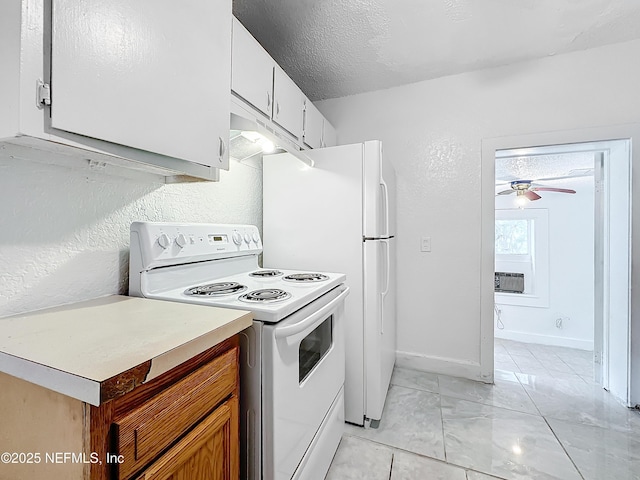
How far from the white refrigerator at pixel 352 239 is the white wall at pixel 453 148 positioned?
676 mm

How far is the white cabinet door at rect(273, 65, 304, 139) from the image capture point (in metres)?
1.61

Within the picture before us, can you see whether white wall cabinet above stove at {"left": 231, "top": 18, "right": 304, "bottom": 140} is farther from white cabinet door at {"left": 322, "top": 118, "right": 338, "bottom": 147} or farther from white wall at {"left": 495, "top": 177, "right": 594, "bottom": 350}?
white wall at {"left": 495, "top": 177, "right": 594, "bottom": 350}

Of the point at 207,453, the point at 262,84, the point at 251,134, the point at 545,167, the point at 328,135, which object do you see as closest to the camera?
the point at 207,453

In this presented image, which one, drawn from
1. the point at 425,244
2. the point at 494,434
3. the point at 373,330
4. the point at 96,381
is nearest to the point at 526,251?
the point at 425,244

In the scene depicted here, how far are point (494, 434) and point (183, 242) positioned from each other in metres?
1.97

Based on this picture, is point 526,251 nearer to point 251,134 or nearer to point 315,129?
point 315,129

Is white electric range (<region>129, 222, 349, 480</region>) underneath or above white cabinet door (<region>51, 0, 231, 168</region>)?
underneath

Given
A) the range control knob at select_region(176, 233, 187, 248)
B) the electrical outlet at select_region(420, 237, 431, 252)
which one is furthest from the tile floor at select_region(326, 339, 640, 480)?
the range control knob at select_region(176, 233, 187, 248)

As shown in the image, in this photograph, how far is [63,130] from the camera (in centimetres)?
65

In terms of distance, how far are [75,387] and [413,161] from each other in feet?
8.13

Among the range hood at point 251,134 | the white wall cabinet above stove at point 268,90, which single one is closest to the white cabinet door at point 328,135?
the white wall cabinet above stove at point 268,90

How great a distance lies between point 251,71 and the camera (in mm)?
1375

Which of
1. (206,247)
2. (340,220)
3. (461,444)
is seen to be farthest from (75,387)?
(461,444)

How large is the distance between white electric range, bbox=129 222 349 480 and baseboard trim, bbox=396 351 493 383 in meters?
1.12
